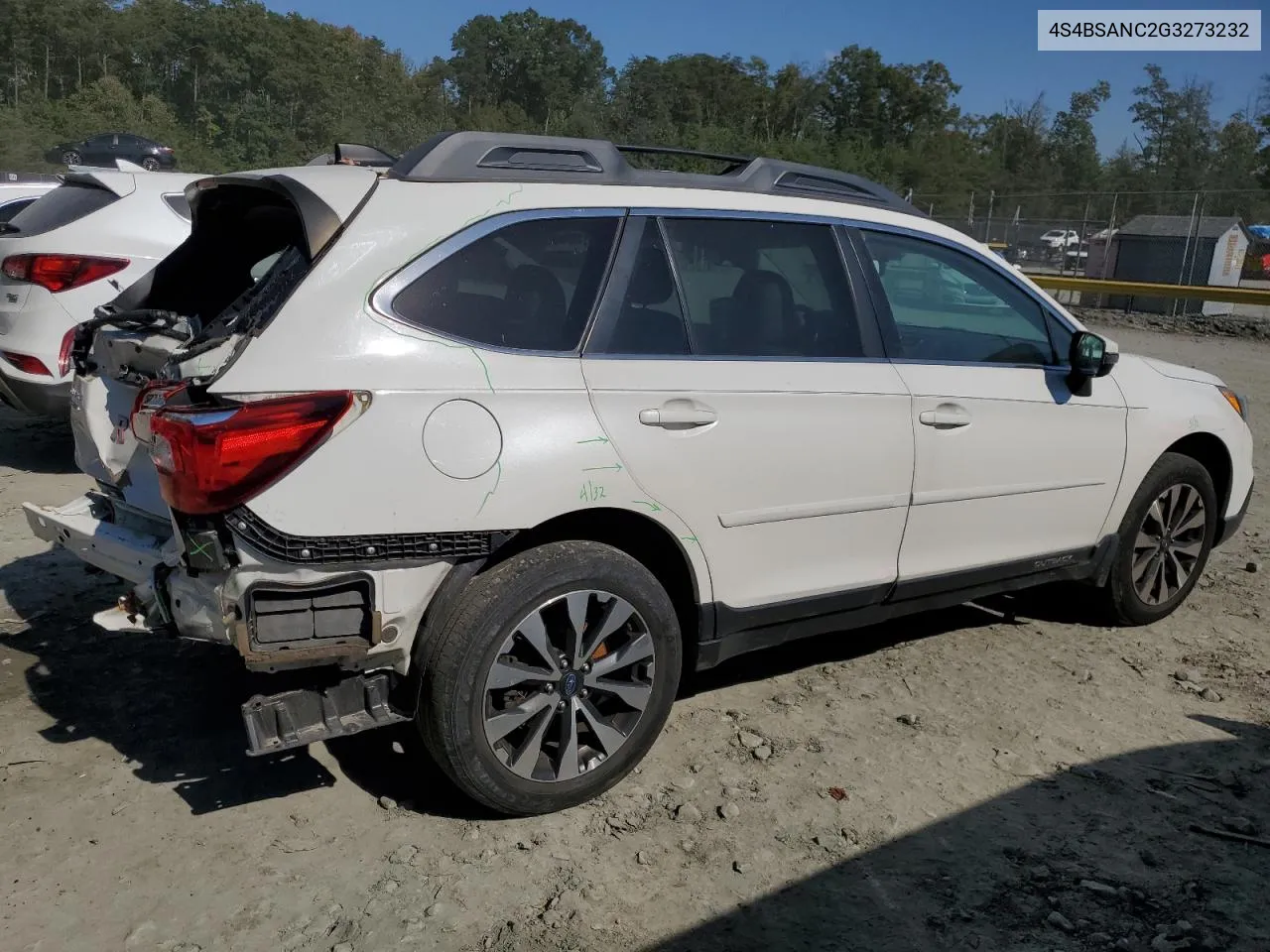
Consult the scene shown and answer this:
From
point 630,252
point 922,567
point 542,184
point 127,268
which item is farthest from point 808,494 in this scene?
point 127,268

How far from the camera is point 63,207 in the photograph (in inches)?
A: 257

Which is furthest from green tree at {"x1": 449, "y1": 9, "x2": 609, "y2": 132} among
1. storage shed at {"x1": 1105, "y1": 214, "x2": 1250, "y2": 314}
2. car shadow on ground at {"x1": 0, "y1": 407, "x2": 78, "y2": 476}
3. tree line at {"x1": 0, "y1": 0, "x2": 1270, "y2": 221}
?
car shadow on ground at {"x1": 0, "y1": 407, "x2": 78, "y2": 476}

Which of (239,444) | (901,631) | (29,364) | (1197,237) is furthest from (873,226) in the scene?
(1197,237)

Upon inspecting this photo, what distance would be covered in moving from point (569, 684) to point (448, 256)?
129cm

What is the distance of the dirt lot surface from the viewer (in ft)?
9.28

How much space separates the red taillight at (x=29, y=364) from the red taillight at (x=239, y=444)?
4141 mm

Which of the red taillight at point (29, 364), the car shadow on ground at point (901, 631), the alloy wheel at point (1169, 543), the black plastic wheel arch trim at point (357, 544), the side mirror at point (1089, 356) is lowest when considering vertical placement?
the car shadow on ground at point (901, 631)

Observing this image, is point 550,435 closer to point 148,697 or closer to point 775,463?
point 775,463

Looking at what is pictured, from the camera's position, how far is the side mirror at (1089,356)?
4.32m

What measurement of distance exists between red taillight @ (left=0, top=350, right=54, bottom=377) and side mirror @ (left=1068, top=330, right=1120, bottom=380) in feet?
18.0

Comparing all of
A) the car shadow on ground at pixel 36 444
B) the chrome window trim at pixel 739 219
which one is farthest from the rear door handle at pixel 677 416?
the car shadow on ground at pixel 36 444

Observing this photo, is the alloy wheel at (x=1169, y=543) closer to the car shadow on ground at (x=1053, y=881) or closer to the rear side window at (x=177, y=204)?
the car shadow on ground at (x=1053, y=881)

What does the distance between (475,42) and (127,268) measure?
84058 mm

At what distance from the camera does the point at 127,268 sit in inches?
254
